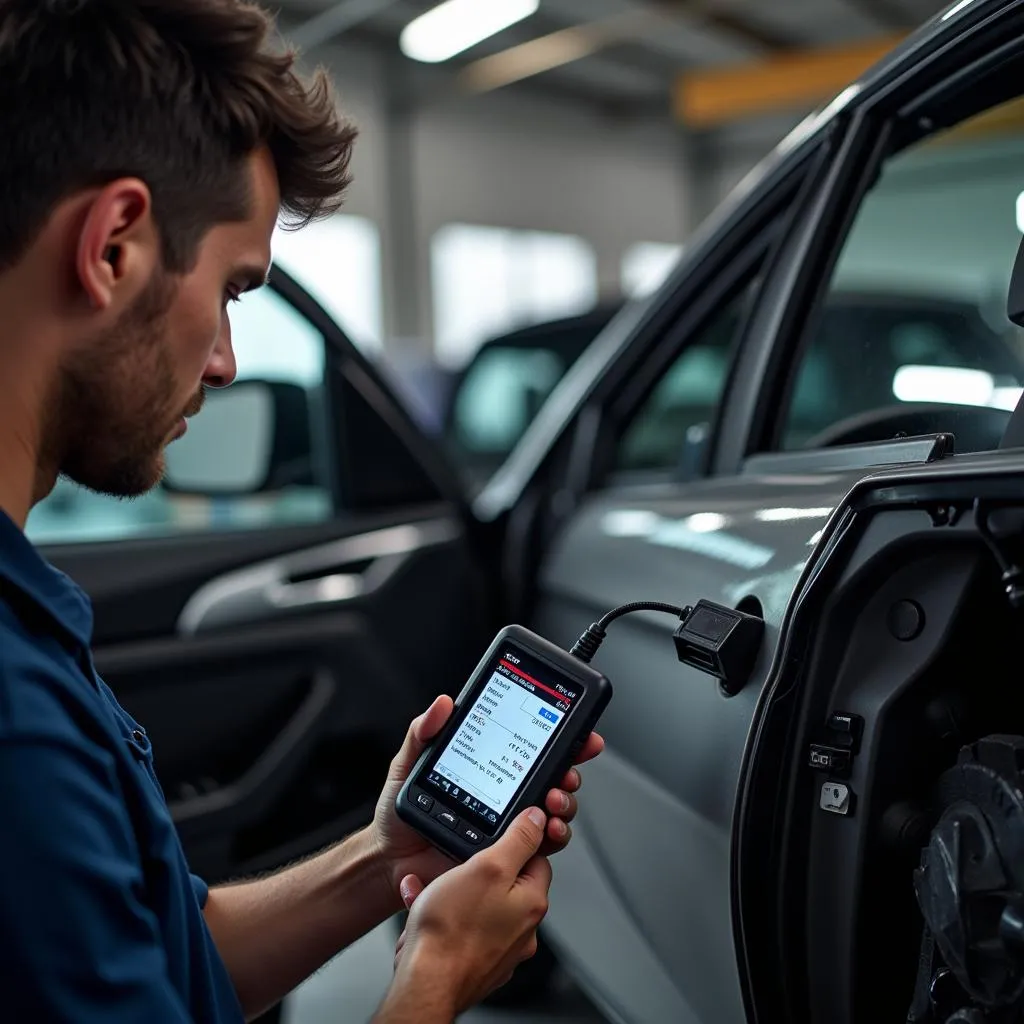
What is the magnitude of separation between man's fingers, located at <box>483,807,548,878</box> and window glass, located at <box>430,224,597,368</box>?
39.0 ft

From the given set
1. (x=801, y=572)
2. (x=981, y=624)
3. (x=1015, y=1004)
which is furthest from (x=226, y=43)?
(x=1015, y=1004)

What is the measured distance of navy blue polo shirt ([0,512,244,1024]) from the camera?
0.80 metres

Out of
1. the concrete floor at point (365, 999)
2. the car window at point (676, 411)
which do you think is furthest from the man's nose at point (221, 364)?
the car window at point (676, 411)

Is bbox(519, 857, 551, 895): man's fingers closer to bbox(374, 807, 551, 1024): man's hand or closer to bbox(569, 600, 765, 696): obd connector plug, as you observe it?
bbox(374, 807, 551, 1024): man's hand

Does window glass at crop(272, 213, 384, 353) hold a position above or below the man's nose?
above

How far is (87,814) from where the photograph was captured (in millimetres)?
843

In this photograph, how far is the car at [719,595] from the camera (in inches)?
45.7

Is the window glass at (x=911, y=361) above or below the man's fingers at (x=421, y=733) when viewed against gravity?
above

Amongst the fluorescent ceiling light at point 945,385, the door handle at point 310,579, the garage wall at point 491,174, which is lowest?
the door handle at point 310,579

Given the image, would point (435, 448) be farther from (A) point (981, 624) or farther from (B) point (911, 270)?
(B) point (911, 270)

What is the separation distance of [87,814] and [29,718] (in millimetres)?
79

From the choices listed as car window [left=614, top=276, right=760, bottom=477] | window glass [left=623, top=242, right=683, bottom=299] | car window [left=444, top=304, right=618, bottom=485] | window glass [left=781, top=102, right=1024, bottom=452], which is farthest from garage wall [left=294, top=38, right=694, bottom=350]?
window glass [left=781, top=102, right=1024, bottom=452]

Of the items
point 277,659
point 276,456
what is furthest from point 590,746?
point 276,456

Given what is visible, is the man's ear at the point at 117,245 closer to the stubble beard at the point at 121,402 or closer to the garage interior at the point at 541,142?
the stubble beard at the point at 121,402
